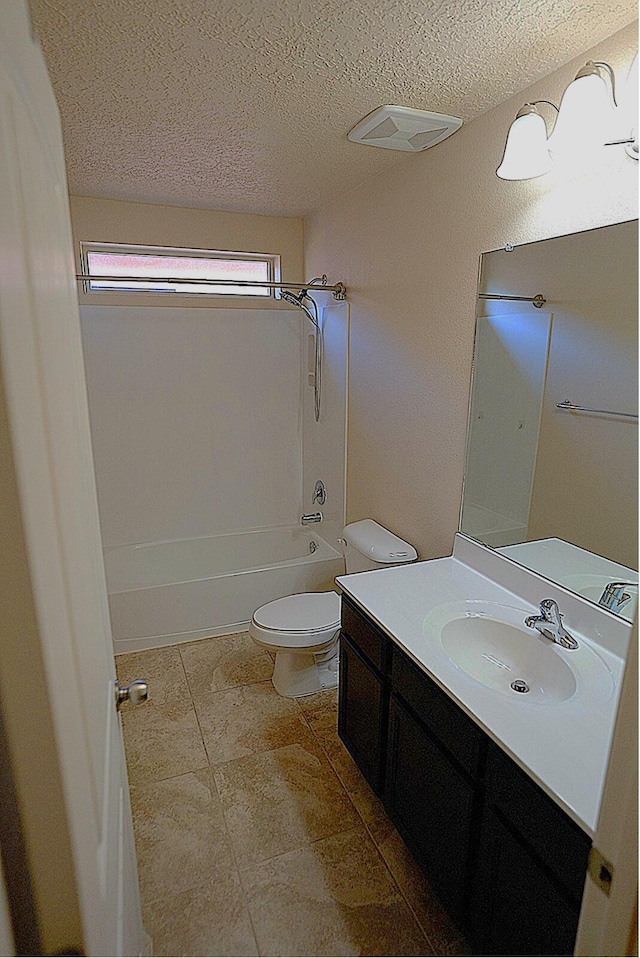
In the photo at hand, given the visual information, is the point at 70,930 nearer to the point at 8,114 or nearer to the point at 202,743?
the point at 8,114

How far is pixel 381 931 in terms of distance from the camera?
59.9 inches

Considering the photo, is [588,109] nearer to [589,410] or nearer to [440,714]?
[589,410]

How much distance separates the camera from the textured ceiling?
1263 mm

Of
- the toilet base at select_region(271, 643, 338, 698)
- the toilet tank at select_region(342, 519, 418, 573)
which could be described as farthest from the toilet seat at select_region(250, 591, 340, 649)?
the toilet tank at select_region(342, 519, 418, 573)

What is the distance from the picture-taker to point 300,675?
252 centimetres

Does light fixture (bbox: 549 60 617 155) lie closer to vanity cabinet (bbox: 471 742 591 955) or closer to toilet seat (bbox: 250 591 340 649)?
vanity cabinet (bbox: 471 742 591 955)

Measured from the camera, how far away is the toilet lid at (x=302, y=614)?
7.88 feet

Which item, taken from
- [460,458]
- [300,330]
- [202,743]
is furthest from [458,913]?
[300,330]

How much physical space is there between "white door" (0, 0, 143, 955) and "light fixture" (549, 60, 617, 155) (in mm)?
1211

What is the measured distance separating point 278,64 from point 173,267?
194 centimetres

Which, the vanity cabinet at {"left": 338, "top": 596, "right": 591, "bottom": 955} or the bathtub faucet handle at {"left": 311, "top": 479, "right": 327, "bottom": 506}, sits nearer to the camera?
the vanity cabinet at {"left": 338, "top": 596, "right": 591, "bottom": 955}

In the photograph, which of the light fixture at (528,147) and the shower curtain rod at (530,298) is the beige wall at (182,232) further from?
the light fixture at (528,147)

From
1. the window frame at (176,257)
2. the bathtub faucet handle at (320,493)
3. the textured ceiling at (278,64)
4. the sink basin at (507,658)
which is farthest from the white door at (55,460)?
the bathtub faucet handle at (320,493)

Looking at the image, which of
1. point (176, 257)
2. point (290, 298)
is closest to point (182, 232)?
point (176, 257)
